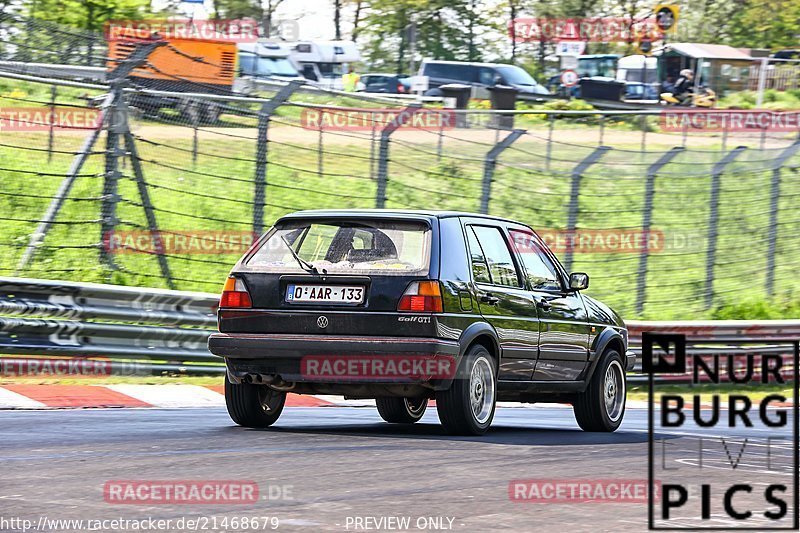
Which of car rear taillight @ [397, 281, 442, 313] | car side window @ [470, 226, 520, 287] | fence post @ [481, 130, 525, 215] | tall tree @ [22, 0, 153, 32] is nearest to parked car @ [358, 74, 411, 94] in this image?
tall tree @ [22, 0, 153, 32]

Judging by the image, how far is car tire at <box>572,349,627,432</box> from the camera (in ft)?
34.4

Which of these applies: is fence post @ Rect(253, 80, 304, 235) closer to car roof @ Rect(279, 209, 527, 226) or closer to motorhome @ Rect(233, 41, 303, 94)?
car roof @ Rect(279, 209, 527, 226)

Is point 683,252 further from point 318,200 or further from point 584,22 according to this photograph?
point 584,22

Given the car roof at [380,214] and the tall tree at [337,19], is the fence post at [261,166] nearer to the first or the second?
the car roof at [380,214]

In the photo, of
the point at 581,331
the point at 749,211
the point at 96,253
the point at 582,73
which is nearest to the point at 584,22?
Result: the point at 582,73

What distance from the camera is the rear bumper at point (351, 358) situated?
868cm

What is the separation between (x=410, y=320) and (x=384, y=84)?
42376 millimetres

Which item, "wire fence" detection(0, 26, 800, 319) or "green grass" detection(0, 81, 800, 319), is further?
"green grass" detection(0, 81, 800, 319)

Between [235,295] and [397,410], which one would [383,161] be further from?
[235,295]

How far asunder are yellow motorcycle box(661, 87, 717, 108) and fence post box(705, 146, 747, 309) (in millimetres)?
27853

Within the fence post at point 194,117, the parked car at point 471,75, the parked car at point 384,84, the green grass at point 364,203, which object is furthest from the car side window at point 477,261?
the parked car at point 384,84

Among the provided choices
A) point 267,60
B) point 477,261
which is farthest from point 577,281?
point 267,60

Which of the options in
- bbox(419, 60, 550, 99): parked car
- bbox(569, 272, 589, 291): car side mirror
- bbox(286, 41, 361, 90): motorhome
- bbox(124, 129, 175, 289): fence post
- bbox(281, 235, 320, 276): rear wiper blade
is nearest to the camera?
bbox(281, 235, 320, 276): rear wiper blade

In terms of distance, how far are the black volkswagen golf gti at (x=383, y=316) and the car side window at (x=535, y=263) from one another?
0.53 ft
